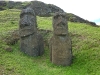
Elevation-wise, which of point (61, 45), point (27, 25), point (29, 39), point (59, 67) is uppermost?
point (27, 25)

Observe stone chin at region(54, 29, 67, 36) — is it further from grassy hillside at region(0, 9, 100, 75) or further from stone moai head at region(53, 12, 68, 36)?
grassy hillside at region(0, 9, 100, 75)

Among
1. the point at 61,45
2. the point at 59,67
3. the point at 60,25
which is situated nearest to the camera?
the point at 59,67

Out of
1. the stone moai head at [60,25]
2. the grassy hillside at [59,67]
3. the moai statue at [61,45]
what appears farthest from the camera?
the stone moai head at [60,25]

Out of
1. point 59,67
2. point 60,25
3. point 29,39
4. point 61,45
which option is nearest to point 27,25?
point 29,39

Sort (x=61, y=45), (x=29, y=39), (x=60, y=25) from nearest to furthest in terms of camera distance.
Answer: (x=61, y=45) < (x=60, y=25) < (x=29, y=39)

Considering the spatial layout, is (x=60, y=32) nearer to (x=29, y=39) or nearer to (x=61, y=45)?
(x=61, y=45)

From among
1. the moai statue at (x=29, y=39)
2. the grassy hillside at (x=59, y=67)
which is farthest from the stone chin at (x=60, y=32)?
the moai statue at (x=29, y=39)

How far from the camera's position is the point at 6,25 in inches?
1133

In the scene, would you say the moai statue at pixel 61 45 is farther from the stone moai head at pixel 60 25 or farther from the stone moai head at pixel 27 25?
the stone moai head at pixel 27 25

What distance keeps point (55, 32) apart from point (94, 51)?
283 cm

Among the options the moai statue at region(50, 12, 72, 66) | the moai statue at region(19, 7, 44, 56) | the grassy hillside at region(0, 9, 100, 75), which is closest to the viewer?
the grassy hillside at region(0, 9, 100, 75)

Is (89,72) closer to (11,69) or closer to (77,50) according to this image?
(77,50)

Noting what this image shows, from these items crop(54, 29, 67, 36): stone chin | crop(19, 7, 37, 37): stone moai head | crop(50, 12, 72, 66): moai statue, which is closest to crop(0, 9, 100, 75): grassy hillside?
crop(50, 12, 72, 66): moai statue

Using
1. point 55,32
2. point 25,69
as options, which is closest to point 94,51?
point 55,32
